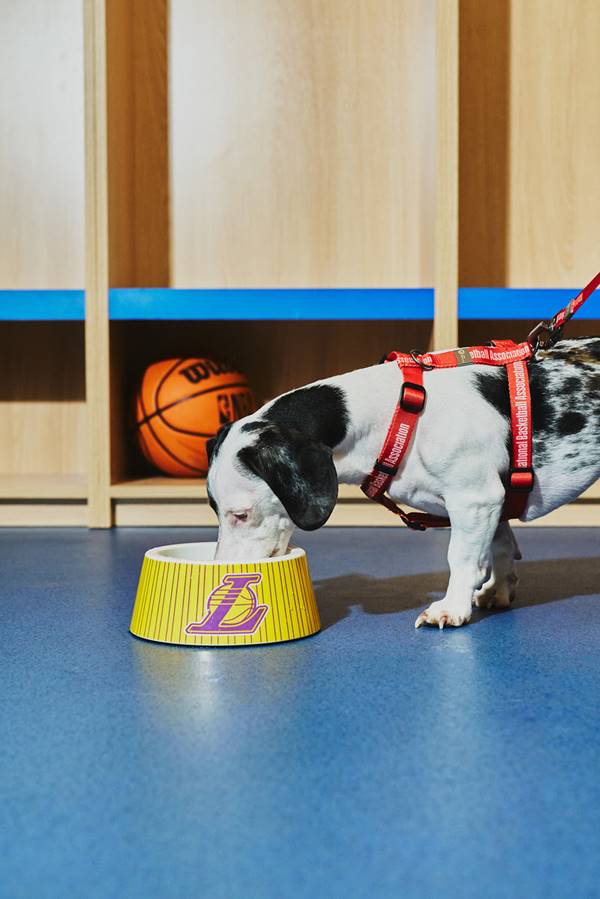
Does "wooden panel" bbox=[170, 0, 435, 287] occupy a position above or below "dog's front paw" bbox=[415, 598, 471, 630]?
above

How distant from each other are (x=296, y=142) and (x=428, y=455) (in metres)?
2.56

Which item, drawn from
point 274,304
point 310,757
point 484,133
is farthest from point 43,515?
point 310,757

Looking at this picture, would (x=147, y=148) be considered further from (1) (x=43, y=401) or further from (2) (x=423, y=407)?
(2) (x=423, y=407)

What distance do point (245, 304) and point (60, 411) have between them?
1160 mm

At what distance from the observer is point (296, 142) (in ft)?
14.2

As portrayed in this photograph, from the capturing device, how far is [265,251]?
4.38 metres

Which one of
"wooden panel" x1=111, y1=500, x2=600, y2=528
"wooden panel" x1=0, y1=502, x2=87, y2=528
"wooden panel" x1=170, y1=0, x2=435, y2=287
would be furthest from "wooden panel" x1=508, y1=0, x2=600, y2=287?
"wooden panel" x1=0, y1=502, x2=87, y2=528

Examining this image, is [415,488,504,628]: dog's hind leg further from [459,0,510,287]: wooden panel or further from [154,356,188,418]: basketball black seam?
[459,0,510,287]: wooden panel

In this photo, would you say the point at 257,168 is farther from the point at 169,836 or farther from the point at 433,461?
the point at 169,836

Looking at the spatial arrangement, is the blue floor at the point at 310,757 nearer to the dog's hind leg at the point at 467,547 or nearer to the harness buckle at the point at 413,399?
the dog's hind leg at the point at 467,547

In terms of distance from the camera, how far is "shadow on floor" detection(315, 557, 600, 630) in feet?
7.80

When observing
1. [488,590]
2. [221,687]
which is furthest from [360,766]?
[488,590]

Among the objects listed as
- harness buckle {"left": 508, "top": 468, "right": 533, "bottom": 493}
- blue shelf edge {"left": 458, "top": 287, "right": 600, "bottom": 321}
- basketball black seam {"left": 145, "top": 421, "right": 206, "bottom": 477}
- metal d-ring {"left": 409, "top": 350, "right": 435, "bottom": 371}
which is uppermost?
blue shelf edge {"left": 458, "top": 287, "right": 600, "bottom": 321}

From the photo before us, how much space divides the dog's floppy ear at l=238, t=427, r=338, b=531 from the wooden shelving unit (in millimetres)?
2218
